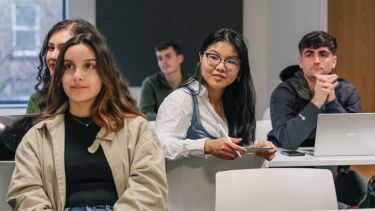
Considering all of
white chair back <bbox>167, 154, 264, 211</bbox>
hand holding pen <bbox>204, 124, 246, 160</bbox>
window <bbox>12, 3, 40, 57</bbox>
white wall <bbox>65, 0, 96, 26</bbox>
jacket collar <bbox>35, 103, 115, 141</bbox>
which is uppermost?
white wall <bbox>65, 0, 96, 26</bbox>

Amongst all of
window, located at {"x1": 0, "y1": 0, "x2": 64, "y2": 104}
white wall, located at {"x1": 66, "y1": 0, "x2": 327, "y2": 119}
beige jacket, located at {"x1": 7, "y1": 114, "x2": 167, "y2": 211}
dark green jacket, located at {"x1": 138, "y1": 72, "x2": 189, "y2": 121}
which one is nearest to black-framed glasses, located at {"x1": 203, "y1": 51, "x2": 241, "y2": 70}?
beige jacket, located at {"x1": 7, "y1": 114, "x2": 167, "y2": 211}

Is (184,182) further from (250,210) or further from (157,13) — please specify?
(157,13)

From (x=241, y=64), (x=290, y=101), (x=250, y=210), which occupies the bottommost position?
(x=250, y=210)

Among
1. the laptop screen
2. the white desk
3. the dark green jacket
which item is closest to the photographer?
the laptop screen

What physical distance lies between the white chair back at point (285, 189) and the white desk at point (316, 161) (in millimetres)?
538

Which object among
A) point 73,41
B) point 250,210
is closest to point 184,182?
point 250,210

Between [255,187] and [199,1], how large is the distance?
13.0ft

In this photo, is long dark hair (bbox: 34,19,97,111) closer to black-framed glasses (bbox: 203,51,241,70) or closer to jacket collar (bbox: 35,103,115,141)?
jacket collar (bbox: 35,103,115,141)

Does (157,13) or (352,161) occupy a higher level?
(157,13)

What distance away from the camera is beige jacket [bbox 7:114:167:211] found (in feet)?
6.29

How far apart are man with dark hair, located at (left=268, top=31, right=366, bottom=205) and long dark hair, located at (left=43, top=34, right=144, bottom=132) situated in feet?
3.92

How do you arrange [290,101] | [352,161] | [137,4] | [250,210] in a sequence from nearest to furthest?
[250,210], [352,161], [290,101], [137,4]

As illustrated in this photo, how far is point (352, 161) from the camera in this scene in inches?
109

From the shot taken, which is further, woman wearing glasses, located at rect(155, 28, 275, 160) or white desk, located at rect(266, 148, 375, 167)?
white desk, located at rect(266, 148, 375, 167)
